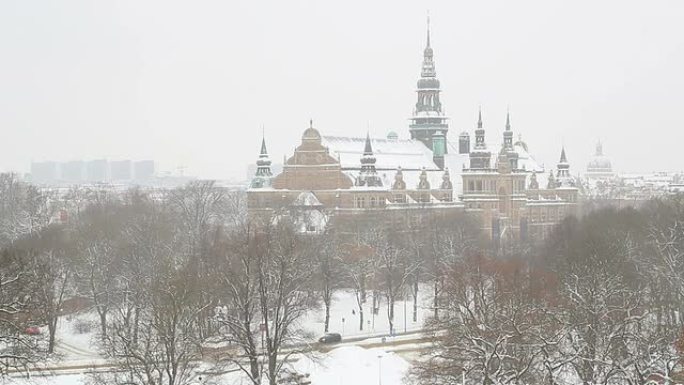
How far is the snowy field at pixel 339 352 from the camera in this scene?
42812 millimetres

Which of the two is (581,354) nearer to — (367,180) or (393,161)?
(367,180)

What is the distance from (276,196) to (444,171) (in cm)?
2029

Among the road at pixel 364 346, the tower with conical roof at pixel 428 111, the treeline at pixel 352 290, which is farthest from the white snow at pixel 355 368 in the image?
the tower with conical roof at pixel 428 111

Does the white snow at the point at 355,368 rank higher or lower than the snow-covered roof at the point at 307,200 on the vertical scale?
lower

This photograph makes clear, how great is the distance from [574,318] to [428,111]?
80.2 m

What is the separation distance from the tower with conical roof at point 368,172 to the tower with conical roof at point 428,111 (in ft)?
59.5

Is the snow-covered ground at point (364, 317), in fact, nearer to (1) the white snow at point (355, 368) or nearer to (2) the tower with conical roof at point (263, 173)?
(1) the white snow at point (355, 368)

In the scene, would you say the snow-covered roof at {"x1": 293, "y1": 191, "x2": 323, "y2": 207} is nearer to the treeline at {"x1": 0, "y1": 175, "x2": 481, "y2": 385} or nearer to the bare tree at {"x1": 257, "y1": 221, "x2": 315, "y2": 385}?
the treeline at {"x1": 0, "y1": 175, "x2": 481, "y2": 385}

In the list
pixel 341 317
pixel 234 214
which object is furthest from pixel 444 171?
pixel 341 317

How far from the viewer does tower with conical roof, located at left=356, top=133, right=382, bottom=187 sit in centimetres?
9506

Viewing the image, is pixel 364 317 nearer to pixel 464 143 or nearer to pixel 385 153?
pixel 385 153

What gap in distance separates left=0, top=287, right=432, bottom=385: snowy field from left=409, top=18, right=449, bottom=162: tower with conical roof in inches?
1680

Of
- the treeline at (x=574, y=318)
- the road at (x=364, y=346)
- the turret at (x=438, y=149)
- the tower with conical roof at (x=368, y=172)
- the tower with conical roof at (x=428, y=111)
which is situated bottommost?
the road at (x=364, y=346)

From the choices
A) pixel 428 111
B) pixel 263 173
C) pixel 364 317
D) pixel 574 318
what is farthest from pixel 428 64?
pixel 574 318
